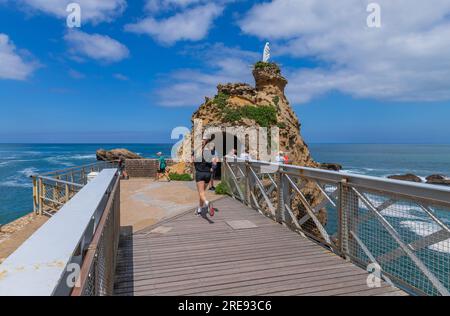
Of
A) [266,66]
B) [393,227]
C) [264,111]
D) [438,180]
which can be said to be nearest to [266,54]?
[266,66]

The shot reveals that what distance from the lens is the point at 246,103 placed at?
823 inches

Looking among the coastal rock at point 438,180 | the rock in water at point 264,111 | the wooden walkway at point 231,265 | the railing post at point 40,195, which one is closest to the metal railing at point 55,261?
the wooden walkway at point 231,265

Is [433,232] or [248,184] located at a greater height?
[433,232]

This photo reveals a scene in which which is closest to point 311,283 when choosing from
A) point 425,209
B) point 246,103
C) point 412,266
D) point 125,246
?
point 412,266

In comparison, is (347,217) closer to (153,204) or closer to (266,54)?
(153,204)

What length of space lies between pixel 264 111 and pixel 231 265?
1638 centimetres

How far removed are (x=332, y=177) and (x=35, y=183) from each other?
9.40 meters

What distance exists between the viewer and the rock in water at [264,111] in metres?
18.6

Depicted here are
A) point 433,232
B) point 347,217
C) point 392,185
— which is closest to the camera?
point 433,232

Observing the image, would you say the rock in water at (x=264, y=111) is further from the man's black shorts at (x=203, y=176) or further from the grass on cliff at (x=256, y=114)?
the man's black shorts at (x=203, y=176)

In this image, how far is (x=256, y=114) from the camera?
63.8 feet

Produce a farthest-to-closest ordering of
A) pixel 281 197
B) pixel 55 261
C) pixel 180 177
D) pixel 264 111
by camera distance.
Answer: pixel 264 111 → pixel 180 177 → pixel 281 197 → pixel 55 261

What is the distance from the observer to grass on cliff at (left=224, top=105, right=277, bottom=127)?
18672 mm
